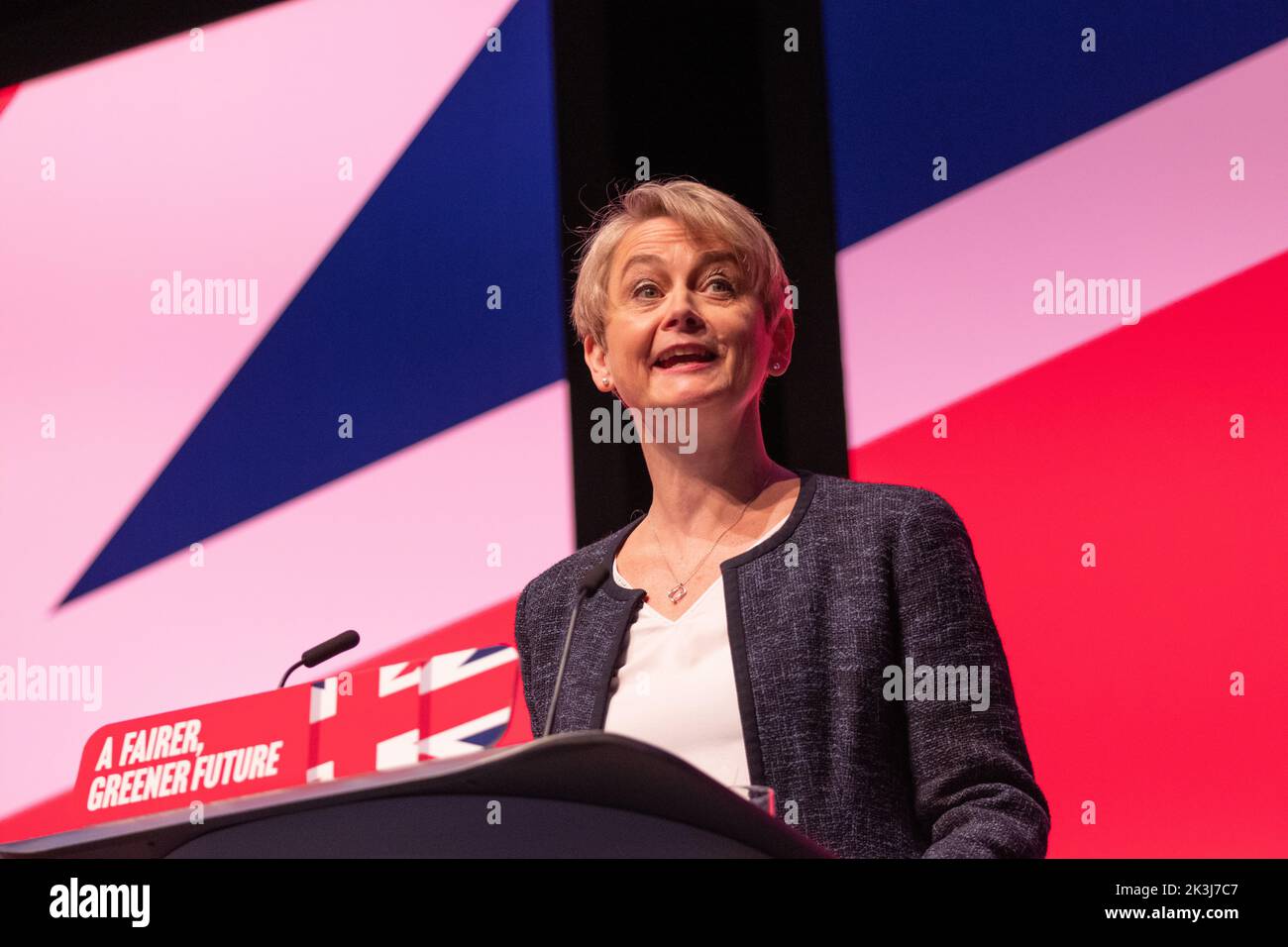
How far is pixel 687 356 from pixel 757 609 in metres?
0.42

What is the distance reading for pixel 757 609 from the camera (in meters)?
1.72

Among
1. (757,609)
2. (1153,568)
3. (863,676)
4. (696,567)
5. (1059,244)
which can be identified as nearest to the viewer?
(863,676)

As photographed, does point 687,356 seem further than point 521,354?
No

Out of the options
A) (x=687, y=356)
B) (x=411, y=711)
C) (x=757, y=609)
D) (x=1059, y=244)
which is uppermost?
(x=1059, y=244)

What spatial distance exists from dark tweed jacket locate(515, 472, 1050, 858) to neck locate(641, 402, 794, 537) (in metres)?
0.13

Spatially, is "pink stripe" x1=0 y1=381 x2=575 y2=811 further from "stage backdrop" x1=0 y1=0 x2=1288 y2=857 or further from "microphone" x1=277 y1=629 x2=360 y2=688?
"microphone" x1=277 y1=629 x2=360 y2=688

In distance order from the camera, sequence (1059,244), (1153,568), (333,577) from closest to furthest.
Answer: (1153,568), (1059,244), (333,577)

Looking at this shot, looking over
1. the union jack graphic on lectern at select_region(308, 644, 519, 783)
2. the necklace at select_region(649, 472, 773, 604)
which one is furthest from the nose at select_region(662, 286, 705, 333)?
the union jack graphic on lectern at select_region(308, 644, 519, 783)

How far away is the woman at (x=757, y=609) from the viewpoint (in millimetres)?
1549

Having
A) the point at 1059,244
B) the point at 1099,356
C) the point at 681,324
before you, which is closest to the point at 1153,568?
the point at 1099,356

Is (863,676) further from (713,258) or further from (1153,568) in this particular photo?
(1153,568)

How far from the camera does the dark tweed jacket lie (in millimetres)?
1514

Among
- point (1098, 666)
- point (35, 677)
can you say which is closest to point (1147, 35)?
point (1098, 666)

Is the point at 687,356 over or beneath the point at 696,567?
over
